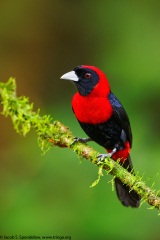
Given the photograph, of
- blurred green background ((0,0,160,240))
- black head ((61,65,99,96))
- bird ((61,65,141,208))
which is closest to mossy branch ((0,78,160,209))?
bird ((61,65,141,208))

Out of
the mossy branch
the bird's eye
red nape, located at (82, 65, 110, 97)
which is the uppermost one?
the bird's eye

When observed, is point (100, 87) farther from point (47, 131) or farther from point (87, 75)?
point (47, 131)

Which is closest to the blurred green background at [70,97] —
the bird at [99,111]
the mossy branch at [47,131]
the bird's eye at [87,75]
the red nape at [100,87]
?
the bird at [99,111]

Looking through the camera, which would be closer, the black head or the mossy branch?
the mossy branch

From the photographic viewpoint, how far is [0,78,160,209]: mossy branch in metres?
2.54

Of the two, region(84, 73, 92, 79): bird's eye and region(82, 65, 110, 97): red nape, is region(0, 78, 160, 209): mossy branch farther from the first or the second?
region(84, 73, 92, 79): bird's eye

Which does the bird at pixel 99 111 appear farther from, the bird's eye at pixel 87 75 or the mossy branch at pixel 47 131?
the mossy branch at pixel 47 131

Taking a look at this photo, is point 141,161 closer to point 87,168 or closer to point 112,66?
point 87,168

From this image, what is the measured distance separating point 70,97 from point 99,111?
284 centimetres

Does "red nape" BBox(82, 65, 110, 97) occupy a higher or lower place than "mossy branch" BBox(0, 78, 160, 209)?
higher

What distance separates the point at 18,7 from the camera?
7348 millimetres

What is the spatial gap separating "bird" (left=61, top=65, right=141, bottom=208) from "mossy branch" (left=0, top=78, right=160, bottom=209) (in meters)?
0.85

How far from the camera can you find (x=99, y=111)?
12.1 ft

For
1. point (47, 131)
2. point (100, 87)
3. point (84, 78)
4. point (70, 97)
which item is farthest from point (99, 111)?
point (70, 97)
